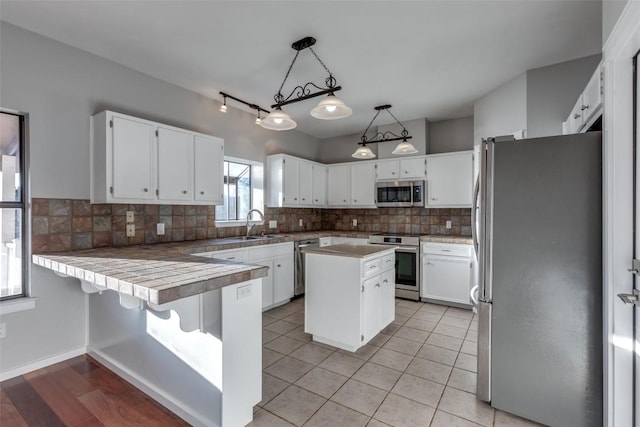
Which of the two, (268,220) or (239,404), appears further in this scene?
(268,220)

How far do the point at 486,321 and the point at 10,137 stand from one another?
12.5 ft

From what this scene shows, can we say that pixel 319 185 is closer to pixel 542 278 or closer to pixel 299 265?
pixel 299 265

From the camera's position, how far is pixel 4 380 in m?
2.21

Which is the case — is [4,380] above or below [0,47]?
below

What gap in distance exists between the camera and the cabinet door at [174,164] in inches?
115

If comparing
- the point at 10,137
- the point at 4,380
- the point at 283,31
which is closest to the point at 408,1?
the point at 283,31

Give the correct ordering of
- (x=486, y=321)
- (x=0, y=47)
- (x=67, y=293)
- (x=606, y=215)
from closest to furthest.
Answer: (x=606, y=215) → (x=486, y=321) → (x=0, y=47) → (x=67, y=293)

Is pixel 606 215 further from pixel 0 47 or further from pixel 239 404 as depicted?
pixel 0 47

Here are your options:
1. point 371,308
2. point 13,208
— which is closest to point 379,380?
point 371,308

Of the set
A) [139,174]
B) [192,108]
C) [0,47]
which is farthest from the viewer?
[192,108]

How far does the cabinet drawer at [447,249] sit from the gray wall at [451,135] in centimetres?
161

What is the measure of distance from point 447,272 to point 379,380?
2.17 metres

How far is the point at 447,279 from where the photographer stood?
3934mm

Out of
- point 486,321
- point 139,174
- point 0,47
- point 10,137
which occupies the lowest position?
point 486,321
